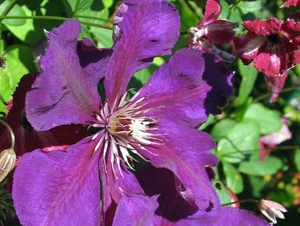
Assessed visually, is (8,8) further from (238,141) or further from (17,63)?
(238,141)

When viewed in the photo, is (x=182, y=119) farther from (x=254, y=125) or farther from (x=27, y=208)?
(x=254, y=125)

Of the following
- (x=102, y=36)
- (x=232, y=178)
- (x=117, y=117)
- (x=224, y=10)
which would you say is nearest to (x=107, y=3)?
(x=102, y=36)

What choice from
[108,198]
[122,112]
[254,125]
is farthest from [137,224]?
[254,125]

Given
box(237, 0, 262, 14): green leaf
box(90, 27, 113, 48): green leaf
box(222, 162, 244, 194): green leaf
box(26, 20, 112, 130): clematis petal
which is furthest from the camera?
box(222, 162, 244, 194): green leaf

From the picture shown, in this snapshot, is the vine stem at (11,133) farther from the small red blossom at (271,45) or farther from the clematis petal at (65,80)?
the small red blossom at (271,45)

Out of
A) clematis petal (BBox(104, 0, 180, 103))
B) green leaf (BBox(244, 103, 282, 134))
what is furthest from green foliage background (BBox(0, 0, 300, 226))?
clematis petal (BBox(104, 0, 180, 103))

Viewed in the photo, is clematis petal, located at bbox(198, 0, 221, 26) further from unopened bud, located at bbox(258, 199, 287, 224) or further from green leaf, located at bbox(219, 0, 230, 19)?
unopened bud, located at bbox(258, 199, 287, 224)
